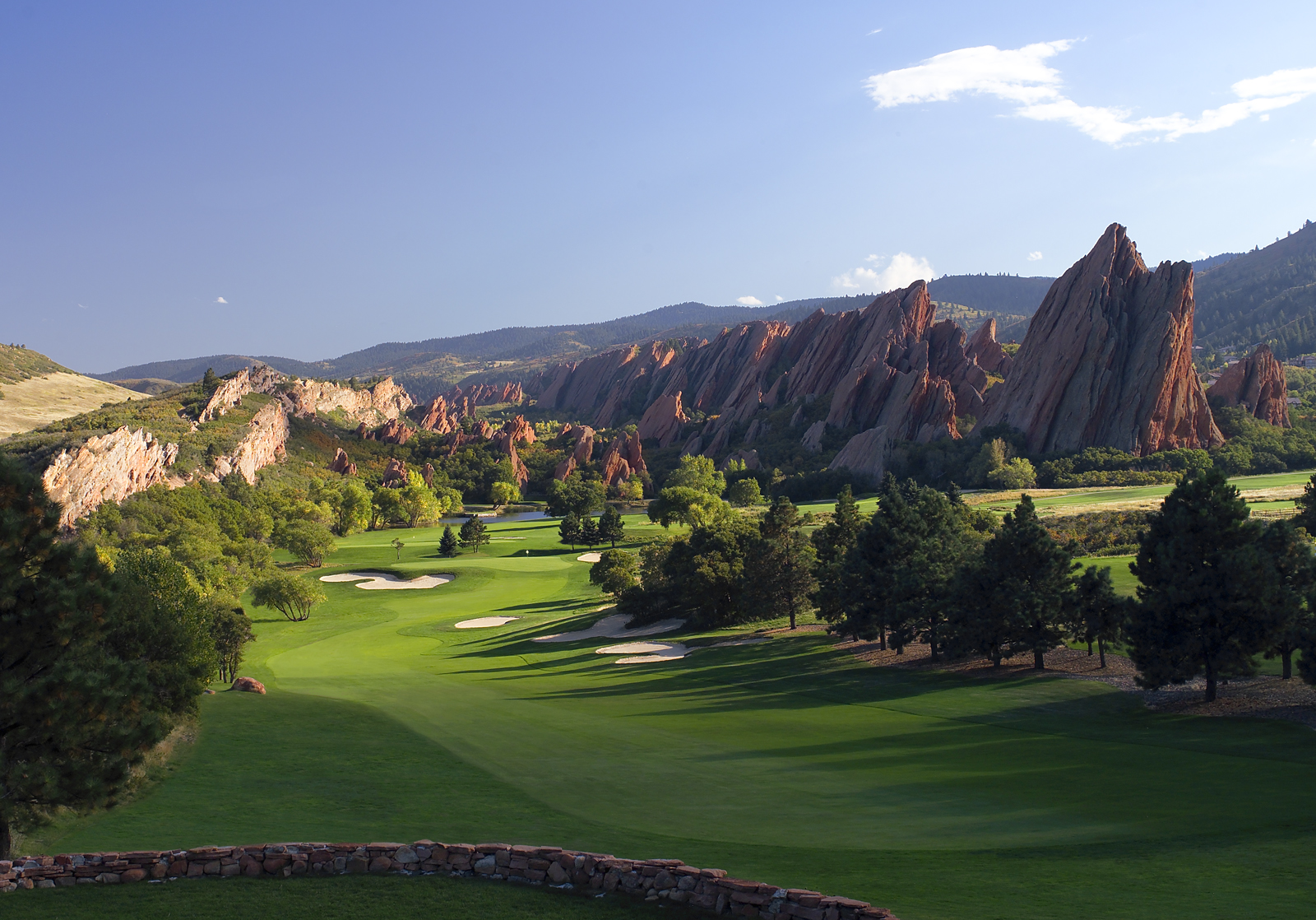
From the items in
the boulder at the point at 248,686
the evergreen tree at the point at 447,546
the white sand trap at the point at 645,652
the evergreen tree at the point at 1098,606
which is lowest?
the white sand trap at the point at 645,652

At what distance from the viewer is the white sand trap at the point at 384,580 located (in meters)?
77.8

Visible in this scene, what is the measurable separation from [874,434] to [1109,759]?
120 m

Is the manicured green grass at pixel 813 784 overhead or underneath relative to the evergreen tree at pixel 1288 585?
underneath

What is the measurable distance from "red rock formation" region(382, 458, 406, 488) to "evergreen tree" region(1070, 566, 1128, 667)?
137 meters

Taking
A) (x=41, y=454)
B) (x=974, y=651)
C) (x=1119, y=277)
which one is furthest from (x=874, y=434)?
(x=41, y=454)

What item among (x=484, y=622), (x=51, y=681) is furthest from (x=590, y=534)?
(x=51, y=681)

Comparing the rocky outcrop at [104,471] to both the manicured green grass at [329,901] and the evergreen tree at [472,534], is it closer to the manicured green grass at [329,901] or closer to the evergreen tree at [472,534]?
the evergreen tree at [472,534]

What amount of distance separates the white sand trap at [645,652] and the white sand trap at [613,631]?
13.9ft

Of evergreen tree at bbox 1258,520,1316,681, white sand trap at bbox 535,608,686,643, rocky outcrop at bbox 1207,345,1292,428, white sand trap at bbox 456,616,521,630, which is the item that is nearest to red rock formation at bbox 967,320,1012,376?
rocky outcrop at bbox 1207,345,1292,428

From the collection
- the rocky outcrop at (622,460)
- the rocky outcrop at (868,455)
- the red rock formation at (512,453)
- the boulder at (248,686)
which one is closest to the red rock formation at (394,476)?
the red rock formation at (512,453)

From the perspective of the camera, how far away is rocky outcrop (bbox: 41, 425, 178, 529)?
85.1 metres

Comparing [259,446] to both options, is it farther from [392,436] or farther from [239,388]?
[392,436]

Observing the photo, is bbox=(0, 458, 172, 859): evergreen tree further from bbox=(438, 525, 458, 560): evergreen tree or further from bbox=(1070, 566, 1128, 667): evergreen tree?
bbox=(438, 525, 458, 560): evergreen tree

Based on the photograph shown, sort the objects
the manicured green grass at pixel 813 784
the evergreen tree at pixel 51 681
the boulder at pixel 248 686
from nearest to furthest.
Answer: the manicured green grass at pixel 813 784 → the evergreen tree at pixel 51 681 → the boulder at pixel 248 686
